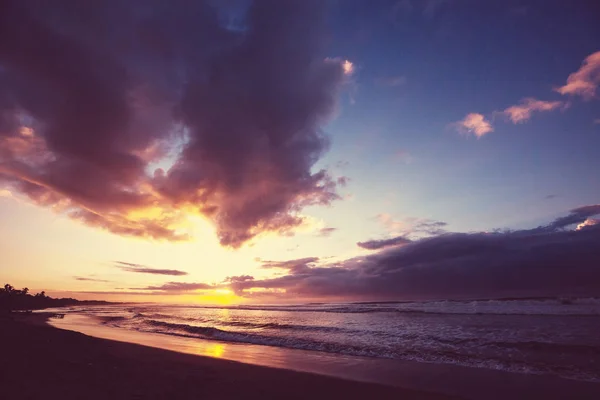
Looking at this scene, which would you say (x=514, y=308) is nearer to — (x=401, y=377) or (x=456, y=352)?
(x=456, y=352)

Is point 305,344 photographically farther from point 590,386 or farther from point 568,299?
point 568,299

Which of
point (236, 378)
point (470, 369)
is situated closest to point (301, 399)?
point (236, 378)

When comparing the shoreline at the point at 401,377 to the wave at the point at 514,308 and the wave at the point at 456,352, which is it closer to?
the wave at the point at 456,352

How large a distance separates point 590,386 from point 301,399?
10226mm

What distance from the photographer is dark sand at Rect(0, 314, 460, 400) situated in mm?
8492

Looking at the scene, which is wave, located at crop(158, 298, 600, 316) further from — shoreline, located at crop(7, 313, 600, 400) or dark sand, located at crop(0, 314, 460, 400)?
dark sand, located at crop(0, 314, 460, 400)

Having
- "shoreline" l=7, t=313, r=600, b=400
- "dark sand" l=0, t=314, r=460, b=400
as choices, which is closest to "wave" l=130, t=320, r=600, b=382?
"shoreline" l=7, t=313, r=600, b=400

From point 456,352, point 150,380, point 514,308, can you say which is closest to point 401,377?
point 456,352

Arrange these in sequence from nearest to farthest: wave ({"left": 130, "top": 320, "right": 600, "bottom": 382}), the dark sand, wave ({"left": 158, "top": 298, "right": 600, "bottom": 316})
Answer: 1. the dark sand
2. wave ({"left": 130, "top": 320, "right": 600, "bottom": 382})
3. wave ({"left": 158, "top": 298, "right": 600, "bottom": 316})

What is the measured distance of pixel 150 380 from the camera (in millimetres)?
10219

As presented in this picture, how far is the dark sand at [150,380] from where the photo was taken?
8.49 metres

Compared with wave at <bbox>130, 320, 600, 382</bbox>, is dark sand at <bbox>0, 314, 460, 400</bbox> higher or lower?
higher

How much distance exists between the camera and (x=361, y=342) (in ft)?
70.0

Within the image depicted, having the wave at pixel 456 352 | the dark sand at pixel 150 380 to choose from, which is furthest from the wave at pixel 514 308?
the dark sand at pixel 150 380
